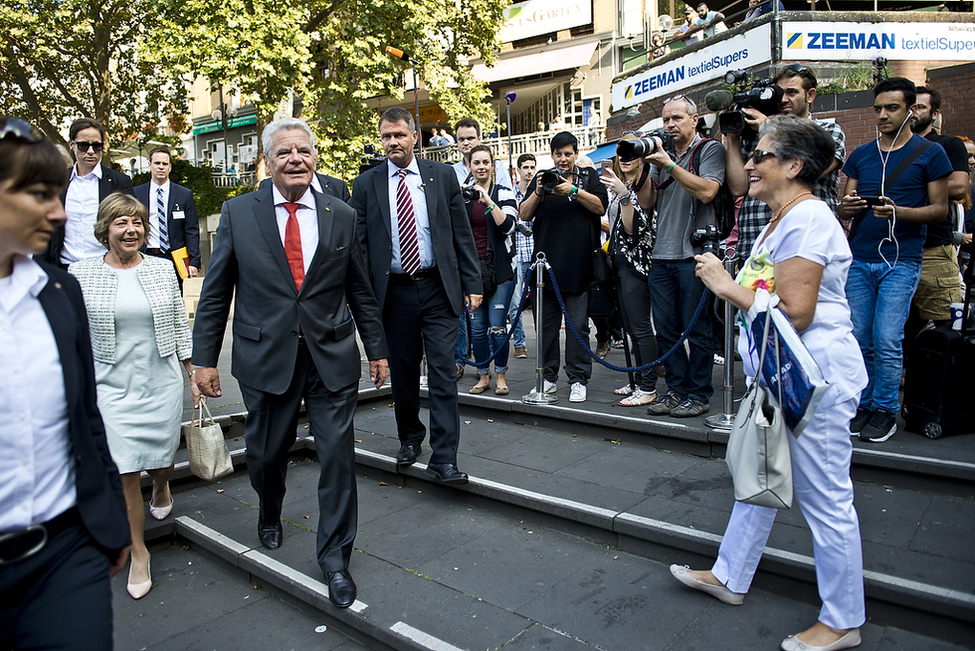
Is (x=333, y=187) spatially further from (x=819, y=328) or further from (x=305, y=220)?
(x=819, y=328)

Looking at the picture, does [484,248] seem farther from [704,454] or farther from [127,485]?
[127,485]

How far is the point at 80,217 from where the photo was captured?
532 centimetres

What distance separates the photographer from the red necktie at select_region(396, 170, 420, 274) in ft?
14.6

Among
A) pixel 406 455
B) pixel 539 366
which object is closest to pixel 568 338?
pixel 539 366

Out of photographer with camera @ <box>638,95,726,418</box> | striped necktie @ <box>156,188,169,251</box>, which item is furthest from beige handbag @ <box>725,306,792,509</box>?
striped necktie @ <box>156,188,169,251</box>

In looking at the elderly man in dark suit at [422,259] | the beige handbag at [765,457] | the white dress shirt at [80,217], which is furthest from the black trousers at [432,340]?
the white dress shirt at [80,217]

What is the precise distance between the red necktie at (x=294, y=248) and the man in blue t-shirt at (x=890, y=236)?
3334 mm

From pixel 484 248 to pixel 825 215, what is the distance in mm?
4050

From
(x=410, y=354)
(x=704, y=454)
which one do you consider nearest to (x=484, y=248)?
(x=410, y=354)

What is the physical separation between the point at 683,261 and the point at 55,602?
4.30m

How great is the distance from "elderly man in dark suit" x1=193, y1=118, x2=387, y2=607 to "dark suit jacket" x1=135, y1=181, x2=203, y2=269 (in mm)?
3475

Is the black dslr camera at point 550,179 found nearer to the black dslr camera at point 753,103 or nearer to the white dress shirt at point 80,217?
the black dslr camera at point 753,103

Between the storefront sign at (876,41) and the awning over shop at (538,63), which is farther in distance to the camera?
the awning over shop at (538,63)

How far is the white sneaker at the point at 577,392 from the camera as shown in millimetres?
5789
